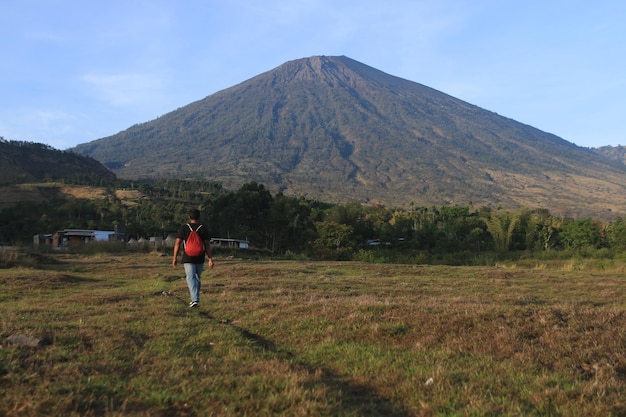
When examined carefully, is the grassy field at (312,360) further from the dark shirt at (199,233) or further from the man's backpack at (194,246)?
the man's backpack at (194,246)

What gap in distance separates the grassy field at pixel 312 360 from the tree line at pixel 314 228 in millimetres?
34784

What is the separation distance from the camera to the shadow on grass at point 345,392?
3.74m

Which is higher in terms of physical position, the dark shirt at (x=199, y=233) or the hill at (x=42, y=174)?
the hill at (x=42, y=174)

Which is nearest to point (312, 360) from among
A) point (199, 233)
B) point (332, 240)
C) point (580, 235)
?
point (199, 233)

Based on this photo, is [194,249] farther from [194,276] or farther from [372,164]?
[372,164]

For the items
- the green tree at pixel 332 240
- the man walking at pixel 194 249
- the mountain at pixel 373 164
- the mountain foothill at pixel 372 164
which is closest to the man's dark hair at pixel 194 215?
the man walking at pixel 194 249

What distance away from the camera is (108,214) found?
60.5 m

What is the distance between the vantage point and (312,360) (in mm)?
5207

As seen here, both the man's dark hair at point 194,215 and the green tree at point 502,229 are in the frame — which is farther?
the green tree at point 502,229

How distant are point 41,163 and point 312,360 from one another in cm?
11418

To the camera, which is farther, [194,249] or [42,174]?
[42,174]

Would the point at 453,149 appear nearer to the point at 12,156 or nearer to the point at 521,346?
the point at 12,156

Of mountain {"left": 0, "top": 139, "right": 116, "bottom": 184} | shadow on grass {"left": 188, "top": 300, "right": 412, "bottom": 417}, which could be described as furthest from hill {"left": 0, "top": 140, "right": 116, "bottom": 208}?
shadow on grass {"left": 188, "top": 300, "right": 412, "bottom": 417}

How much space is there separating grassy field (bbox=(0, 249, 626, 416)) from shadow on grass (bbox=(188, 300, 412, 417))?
0.7 inches
